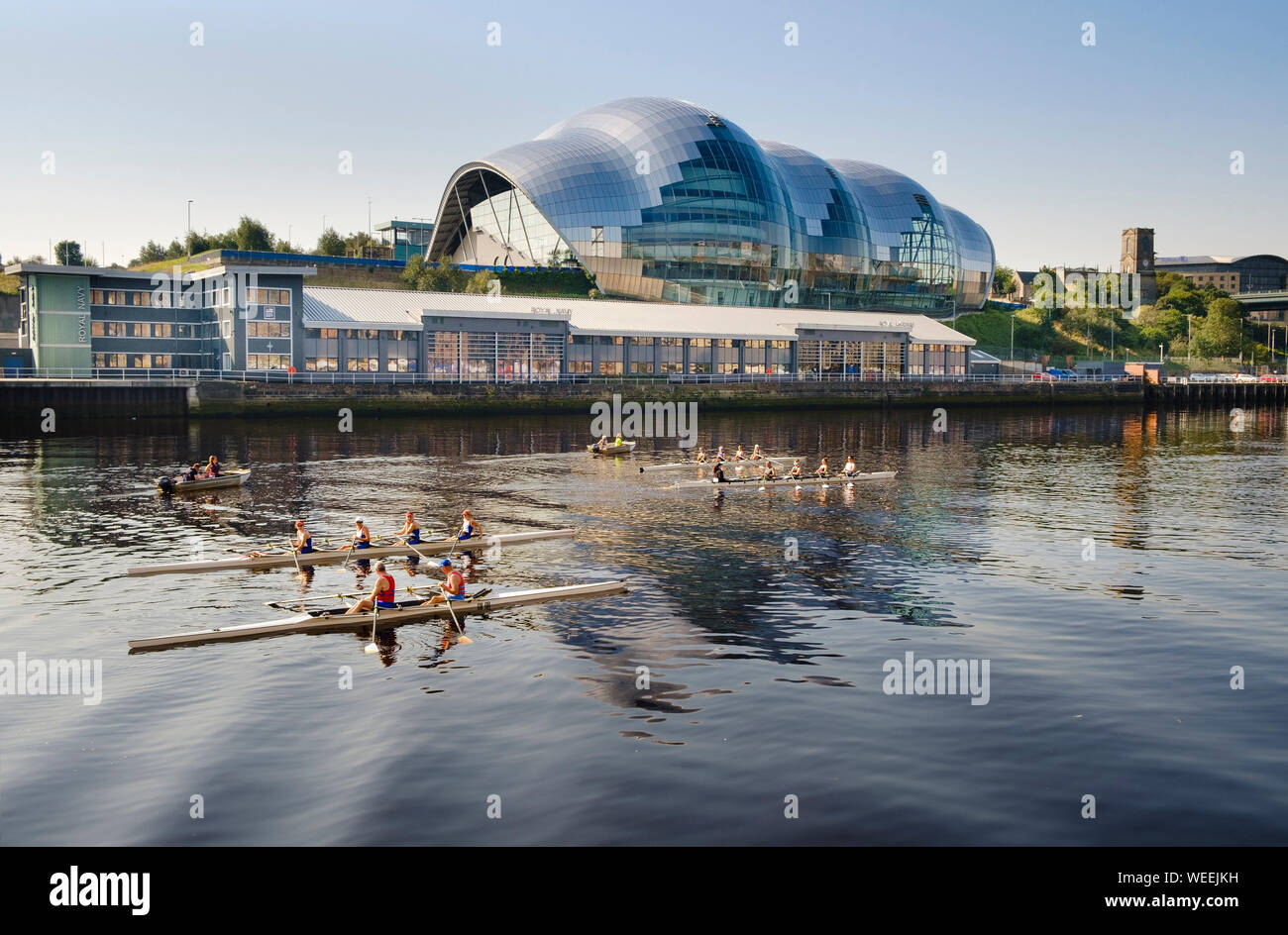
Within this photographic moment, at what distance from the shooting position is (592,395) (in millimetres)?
117938

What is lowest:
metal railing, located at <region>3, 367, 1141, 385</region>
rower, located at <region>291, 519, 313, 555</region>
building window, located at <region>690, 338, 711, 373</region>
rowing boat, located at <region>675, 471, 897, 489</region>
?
rower, located at <region>291, 519, 313, 555</region>

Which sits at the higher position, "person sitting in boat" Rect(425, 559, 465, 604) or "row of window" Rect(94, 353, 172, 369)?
"row of window" Rect(94, 353, 172, 369)

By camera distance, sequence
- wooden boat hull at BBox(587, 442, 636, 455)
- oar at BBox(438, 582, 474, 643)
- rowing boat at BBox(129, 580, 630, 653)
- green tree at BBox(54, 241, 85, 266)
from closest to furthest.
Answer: rowing boat at BBox(129, 580, 630, 653) → oar at BBox(438, 582, 474, 643) → wooden boat hull at BBox(587, 442, 636, 455) → green tree at BBox(54, 241, 85, 266)

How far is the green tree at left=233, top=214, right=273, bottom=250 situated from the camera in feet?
524

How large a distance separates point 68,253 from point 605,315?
333 feet

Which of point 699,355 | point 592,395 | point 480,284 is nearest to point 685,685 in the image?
point 592,395

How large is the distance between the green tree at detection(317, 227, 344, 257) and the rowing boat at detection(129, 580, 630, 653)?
526ft

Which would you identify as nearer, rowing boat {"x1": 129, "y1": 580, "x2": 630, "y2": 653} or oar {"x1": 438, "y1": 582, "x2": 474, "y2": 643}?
rowing boat {"x1": 129, "y1": 580, "x2": 630, "y2": 653}

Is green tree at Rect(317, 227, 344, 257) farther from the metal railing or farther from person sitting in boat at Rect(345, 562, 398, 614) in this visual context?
person sitting in boat at Rect(345, 562, 398, 614)

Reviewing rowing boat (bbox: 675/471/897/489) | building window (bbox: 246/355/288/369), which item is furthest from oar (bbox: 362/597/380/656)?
building window (bbox: 246/355/288/369)

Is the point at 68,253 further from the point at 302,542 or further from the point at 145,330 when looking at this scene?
the point at 302,542
